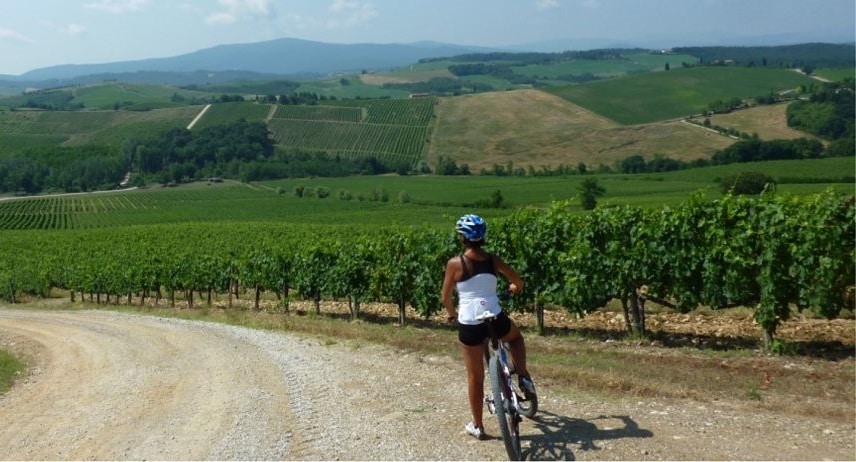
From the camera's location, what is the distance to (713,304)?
13352 mm

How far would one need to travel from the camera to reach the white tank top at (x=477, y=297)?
7164mm

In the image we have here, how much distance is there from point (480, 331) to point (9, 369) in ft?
39.4

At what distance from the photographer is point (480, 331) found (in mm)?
7246

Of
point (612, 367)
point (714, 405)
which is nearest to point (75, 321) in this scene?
point (612, 367)

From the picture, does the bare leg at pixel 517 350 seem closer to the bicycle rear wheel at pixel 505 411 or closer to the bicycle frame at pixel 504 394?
the bicycle frame at pixel 504 394


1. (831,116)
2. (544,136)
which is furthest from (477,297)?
(544,136)

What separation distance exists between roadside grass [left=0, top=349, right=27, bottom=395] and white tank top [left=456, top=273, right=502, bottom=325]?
31.0 feet

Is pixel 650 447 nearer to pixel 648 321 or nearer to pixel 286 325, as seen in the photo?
pixel 648 321

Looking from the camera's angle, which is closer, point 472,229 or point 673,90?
point 472,229

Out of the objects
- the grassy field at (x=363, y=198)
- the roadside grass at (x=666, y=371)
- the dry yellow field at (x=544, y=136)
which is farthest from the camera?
the dry yellow field at (x=544, y=136)

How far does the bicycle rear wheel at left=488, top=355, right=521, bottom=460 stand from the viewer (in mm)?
6809

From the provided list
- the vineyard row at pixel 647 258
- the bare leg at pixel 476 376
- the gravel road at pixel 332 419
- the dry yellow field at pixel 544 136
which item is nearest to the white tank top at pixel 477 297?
the bare leg at pixel 476 376

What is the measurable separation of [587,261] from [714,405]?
6618 millimetres

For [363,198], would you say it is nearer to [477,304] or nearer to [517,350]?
[517,350]
